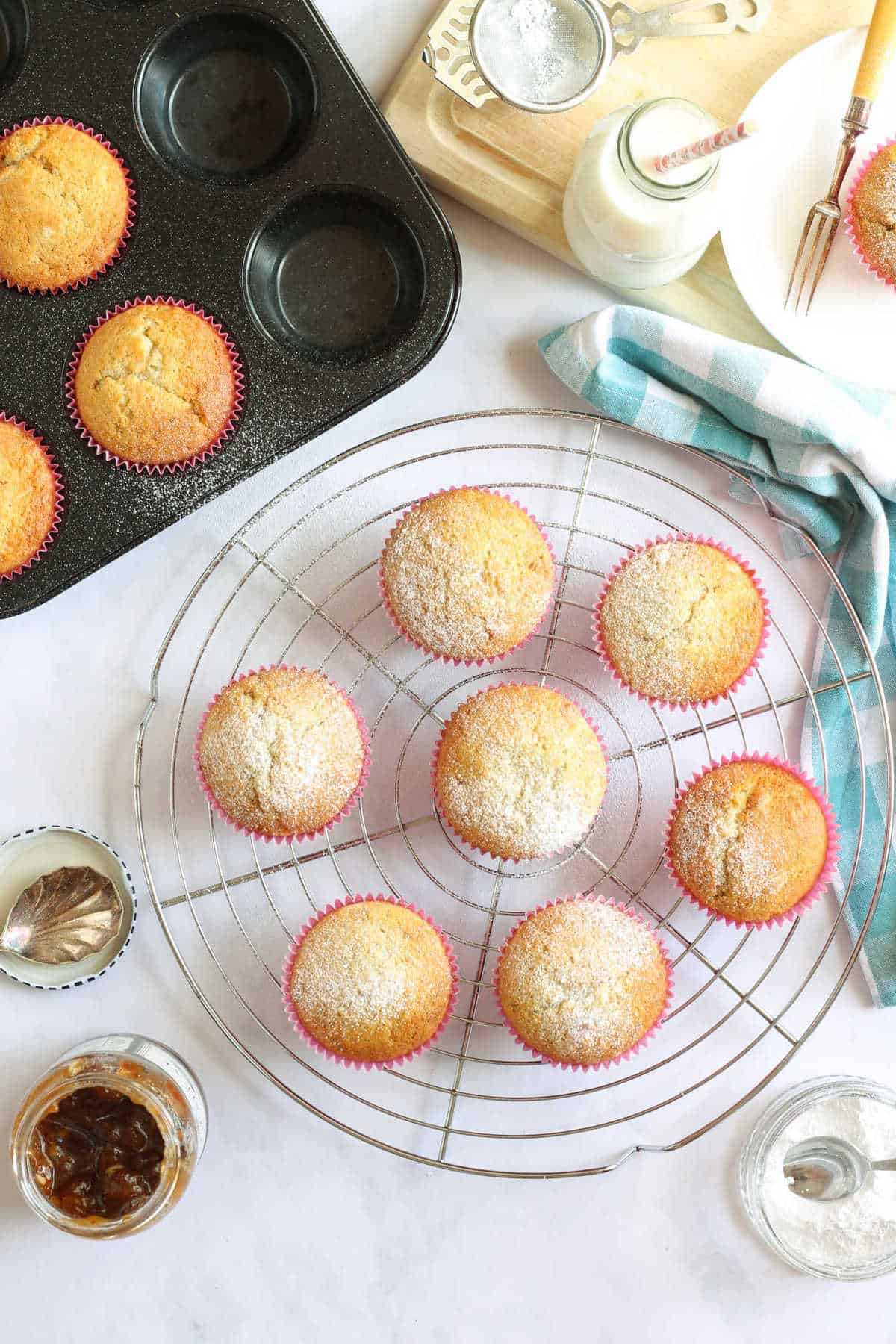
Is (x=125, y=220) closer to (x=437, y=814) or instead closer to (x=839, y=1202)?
(x=437, y=814)

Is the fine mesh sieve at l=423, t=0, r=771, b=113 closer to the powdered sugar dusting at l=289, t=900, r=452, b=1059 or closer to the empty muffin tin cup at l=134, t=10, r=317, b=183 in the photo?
the empty muffin tin cup at l=134, t=10, r=317, b=183

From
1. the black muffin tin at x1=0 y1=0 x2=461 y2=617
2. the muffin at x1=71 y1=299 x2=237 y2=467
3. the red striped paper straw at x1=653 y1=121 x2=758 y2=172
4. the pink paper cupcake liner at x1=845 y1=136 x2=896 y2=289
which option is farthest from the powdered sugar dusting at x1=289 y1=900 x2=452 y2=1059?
the pink paper cupcake liner at x1=845 y1=136 x2=896 y2=289

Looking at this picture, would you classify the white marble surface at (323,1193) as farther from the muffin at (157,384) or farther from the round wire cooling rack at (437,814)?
the muffin at (157,384)

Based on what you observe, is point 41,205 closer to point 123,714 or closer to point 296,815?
point 123,714

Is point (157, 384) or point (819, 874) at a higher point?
point (157, 384)

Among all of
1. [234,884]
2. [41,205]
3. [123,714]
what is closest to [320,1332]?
[234,884]

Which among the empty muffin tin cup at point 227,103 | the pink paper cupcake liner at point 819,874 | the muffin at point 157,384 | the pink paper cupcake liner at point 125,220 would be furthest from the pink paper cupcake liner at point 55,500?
the pink paper cupcake liner at point 819,874

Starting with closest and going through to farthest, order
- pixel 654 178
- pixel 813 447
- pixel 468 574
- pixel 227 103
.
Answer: pixel 654 178
pixel 468 574
pixel 813 447
pixel 227 103

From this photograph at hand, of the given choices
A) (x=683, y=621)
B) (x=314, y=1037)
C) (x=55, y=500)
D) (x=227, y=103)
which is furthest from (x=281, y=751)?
(x=227, y=103)
